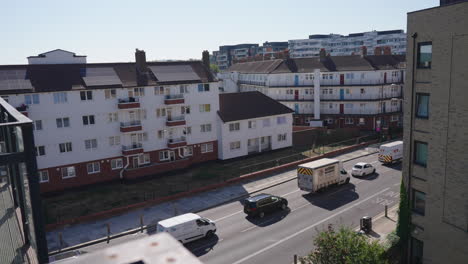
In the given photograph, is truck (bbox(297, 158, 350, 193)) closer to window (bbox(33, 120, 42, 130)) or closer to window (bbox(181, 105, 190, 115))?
window (bbox(181, 105, 190, 115))

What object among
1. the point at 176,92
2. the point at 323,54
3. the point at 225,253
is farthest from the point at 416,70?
the point at 323,54

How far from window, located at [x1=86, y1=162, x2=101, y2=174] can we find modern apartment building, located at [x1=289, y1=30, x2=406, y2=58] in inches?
5093

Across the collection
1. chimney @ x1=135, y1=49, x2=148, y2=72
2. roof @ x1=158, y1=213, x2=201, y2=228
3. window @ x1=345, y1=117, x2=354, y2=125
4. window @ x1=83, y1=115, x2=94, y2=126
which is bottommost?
roof @ x1=158, y1=213, x2=201, y2=228

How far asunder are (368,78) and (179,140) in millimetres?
36268

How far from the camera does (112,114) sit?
4356cm

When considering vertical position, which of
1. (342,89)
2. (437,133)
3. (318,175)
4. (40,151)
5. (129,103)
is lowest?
(318,175)

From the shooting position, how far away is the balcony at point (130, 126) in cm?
4353

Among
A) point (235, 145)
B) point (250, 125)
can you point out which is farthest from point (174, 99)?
point (250, 125)

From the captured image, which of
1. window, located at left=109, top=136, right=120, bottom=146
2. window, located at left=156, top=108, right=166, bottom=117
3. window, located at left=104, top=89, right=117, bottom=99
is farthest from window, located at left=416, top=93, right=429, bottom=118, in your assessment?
window, located at left=109, top=136, right=120, bottom=146

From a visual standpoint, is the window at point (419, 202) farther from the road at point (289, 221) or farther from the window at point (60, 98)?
the window at point (60, 98)

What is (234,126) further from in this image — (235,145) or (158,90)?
(158,90)

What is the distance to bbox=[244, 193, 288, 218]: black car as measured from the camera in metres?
31.7

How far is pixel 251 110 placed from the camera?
53.6 meters

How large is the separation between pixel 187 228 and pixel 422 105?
59.1ft
